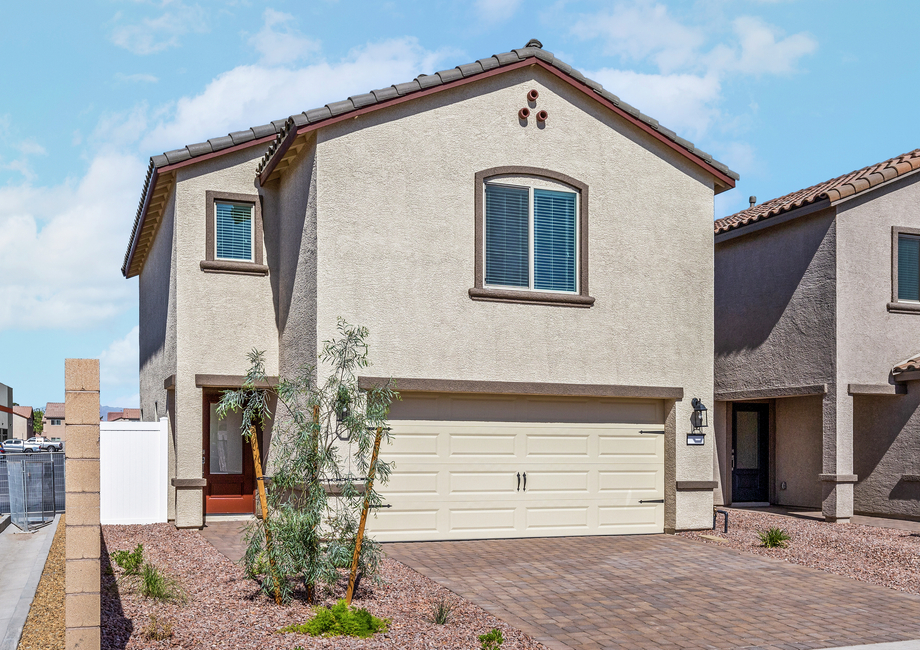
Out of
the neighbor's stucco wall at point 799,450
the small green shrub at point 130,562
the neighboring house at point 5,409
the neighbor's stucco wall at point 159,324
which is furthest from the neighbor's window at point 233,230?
the neighboring house at point 5,409

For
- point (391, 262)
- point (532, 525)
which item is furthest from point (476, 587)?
point (391, 262)

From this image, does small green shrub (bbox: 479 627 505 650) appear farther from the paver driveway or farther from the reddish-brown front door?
the reddish-brown front door

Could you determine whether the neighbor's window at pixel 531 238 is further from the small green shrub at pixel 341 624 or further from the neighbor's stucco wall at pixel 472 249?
the small green shrub at pixel 341 624

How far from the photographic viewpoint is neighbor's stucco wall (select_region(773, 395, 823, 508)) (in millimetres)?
18234

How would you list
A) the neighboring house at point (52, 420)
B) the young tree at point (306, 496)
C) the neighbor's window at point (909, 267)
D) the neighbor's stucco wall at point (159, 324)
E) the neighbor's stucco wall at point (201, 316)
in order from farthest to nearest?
the neighboring house at point (52, 420) → the neighbor's window at point (909, 267) → the neighbor's stucco wall at point (159, 324) → the neighbor's stucco wall at point (201, 316) → the young tree at point (306, 496)

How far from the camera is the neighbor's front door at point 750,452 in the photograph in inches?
774

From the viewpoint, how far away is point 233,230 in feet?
50.8

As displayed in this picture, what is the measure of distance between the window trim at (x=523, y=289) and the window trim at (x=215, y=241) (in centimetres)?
403

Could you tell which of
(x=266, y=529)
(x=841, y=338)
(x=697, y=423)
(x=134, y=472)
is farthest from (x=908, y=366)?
(x=134, y=472)

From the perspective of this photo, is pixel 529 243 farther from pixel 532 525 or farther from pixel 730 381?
pixel 730 381

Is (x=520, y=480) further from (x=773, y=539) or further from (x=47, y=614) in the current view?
(x=47, y=614)

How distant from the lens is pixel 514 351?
13727 millimetres

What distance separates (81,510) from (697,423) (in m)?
10.2

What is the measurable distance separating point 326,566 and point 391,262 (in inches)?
214
